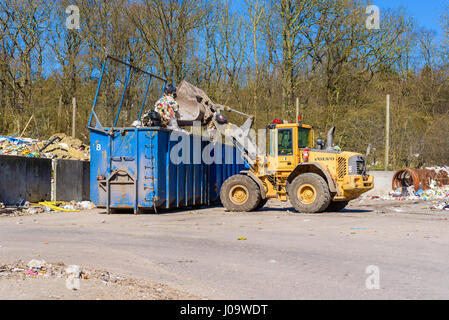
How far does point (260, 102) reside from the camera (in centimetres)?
3469

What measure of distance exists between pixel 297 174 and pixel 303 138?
1.06 meters

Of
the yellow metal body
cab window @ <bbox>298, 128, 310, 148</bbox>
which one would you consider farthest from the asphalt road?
cab window @ <bbox>298, 128, 310, 148</bbox>

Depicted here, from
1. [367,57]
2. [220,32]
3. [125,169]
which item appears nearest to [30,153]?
[125,169]

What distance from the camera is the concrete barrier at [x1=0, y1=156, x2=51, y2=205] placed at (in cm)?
1686

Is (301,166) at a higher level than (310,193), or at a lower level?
higher

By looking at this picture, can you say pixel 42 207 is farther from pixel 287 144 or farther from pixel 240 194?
pixel 287 144

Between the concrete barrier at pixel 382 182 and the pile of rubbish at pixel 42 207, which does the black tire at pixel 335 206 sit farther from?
the concrete barrier at pixel 382 182

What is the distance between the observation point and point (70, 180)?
1961 centimetres

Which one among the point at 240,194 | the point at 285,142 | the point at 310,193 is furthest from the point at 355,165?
the point at 240,194

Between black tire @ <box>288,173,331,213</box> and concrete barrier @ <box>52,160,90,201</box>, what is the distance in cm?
796

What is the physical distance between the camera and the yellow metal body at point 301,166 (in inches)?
615

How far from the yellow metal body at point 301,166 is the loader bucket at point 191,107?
2648 mm

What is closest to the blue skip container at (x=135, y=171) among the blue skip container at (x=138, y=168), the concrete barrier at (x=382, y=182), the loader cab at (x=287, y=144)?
the blue skip container at (x=138, y=168)

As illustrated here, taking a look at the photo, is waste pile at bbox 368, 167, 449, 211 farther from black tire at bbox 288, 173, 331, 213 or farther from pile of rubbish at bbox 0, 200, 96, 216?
pile of rubbish at bbox 0, 200, 96, 216
